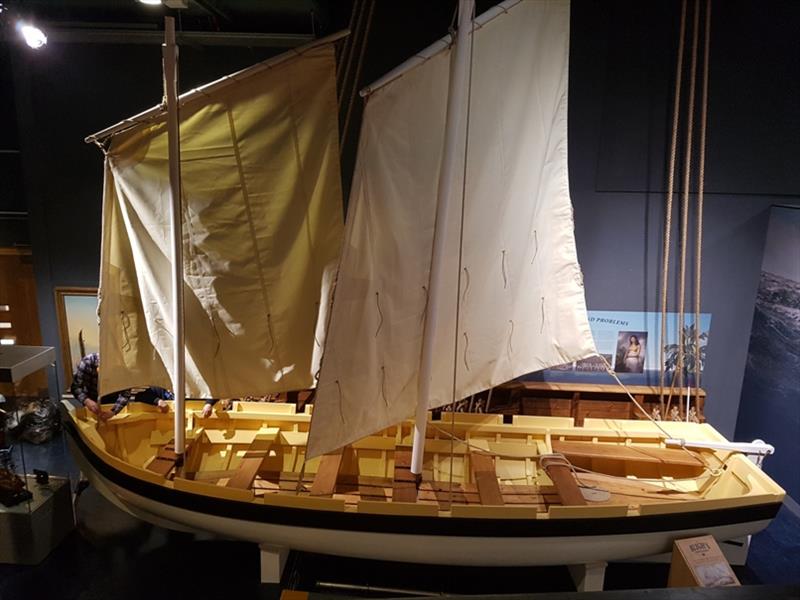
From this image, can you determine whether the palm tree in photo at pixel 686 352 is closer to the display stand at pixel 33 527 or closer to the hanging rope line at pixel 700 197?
the hanging rope line at pixel 700 197

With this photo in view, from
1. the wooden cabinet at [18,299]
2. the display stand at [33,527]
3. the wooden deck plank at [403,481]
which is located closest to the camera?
the wooden deck plank at [403,481]

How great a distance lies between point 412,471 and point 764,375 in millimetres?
3019

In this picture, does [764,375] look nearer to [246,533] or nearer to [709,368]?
[709,368]

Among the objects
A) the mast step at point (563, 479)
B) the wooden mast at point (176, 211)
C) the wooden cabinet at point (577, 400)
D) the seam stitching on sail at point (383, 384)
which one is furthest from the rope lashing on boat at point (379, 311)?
the wooden cabinet at point (577, 400)

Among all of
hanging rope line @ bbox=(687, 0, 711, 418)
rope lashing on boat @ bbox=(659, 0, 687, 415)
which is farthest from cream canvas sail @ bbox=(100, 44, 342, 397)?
hanging rope line @ bbox=(687, 0, 711, 418)

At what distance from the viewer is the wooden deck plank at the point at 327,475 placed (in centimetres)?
319

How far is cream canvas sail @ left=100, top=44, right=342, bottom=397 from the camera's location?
3.15 metres

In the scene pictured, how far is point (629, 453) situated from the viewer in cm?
376

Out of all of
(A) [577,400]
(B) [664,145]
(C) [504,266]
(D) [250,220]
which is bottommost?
(A) [577,400]

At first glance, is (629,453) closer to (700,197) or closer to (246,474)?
(700,197)

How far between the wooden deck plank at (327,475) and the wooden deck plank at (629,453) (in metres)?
1.48

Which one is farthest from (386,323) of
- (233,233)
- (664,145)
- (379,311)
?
(664,145)

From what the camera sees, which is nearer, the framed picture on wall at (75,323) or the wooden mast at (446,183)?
the wooden mast at (446,183)

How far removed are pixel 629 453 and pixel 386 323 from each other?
1978 mm
